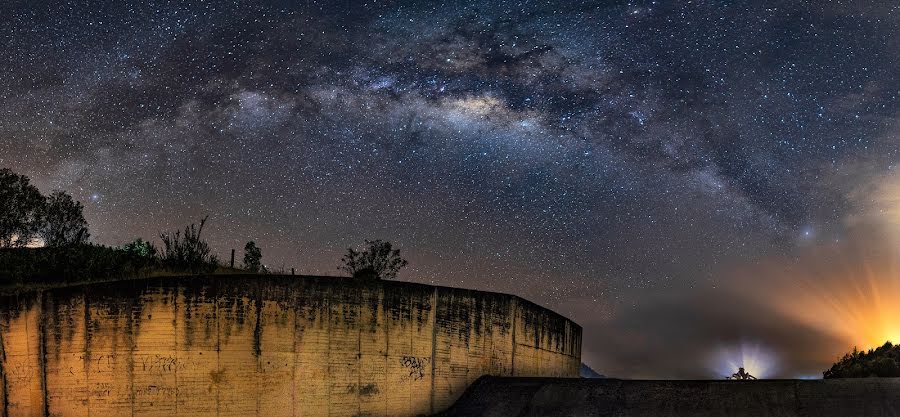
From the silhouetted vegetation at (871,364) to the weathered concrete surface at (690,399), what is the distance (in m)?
13.7

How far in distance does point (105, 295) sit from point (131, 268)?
27.4ft

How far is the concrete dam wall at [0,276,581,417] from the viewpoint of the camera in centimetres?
2106

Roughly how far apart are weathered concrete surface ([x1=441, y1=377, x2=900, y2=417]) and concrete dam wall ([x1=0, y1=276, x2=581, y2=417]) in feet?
9.87

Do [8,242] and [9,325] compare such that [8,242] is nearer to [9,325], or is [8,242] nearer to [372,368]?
[9,325]

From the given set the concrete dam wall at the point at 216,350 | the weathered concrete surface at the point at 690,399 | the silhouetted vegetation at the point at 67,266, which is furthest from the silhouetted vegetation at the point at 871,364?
the silhouetted vegetation at the point at 67,266

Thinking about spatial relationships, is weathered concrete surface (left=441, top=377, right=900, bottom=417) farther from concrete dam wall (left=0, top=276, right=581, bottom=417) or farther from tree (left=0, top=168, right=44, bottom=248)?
tree (left=0, top=168, right=44, bottom=248)

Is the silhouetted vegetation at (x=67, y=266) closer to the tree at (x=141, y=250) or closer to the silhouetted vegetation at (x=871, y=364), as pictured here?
the tree at (x=141, y=250)

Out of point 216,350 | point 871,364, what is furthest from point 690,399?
point 871,364

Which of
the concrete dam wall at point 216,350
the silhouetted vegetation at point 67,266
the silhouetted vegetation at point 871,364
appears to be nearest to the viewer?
the concrete dam wall at point 216,350

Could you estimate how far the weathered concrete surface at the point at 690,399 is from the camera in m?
17.6

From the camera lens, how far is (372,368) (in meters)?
22.6

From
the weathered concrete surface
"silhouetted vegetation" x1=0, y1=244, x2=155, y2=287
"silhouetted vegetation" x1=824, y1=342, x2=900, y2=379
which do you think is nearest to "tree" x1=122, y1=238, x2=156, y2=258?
"silhouetted vegetation" x1=0, y1=244, x2=155, y2=287

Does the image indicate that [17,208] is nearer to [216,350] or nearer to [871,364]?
[216,350]

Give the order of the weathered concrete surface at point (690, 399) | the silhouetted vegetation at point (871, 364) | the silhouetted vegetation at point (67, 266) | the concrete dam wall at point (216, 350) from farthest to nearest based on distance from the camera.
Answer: the silhouetted vegetation at point (871, 364)
the silhouetted vegetation at point (67, 266)
the concrete dam wall at point (216, 350)
the weathered concrete surface at point (690, 399)
